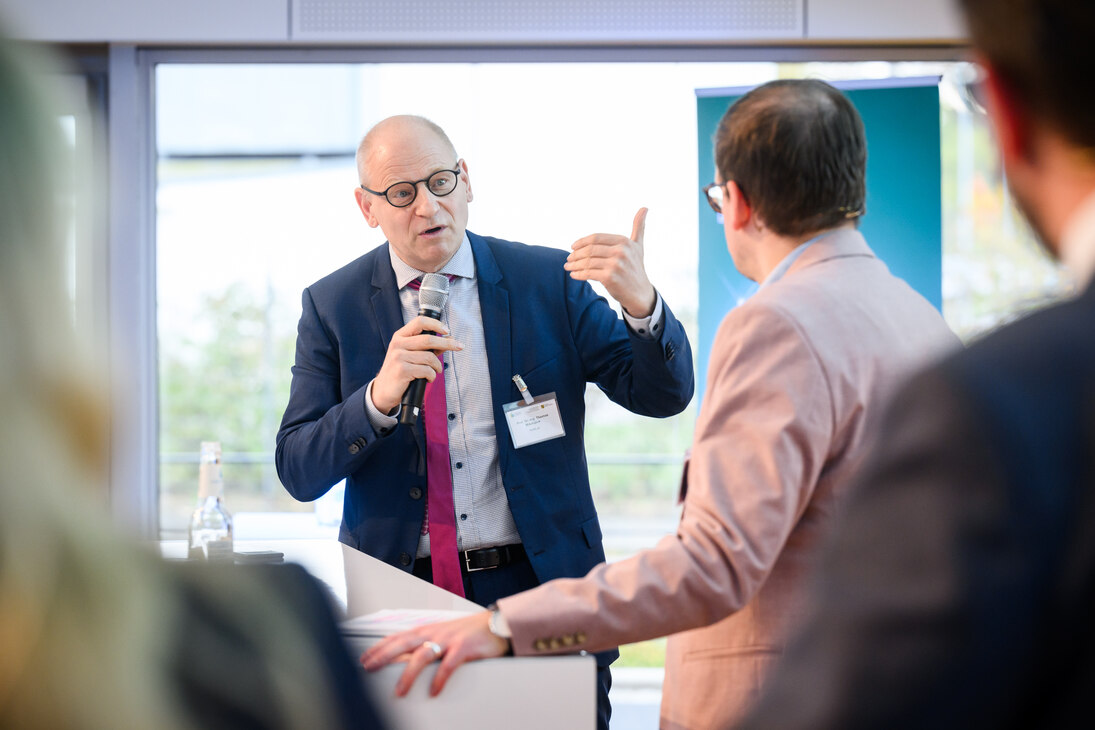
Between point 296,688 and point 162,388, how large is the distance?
4281 mm

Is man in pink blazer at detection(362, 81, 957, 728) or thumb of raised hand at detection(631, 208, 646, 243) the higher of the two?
thumb of raised hand at detection(631, 208, 646, 243)

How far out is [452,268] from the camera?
8.57 feet

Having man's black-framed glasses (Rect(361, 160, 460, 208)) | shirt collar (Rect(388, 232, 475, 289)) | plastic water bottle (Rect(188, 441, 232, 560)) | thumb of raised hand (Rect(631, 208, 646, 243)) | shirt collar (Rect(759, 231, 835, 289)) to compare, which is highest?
man's black-framed glasses (Rect(361, 160, 460, 208))

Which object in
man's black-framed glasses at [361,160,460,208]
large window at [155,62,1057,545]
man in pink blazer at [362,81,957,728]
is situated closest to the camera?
man in pink blazer at [362,81,957,728]

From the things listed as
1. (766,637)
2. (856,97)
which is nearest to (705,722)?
(766,637)

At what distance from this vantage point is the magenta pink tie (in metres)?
2.32

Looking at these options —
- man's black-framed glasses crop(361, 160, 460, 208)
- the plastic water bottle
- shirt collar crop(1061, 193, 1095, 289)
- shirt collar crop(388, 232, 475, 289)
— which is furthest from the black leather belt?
shirt collar crop(1061, 193, 1095, 289)

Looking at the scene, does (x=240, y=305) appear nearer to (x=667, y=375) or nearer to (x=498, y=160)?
(x=498, y=160)

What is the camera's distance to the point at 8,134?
18.6 inches

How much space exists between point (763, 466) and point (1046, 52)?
817 millimetres

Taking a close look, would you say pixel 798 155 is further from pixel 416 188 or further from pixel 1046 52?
pixel 416 188

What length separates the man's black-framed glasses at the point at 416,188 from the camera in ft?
8.36

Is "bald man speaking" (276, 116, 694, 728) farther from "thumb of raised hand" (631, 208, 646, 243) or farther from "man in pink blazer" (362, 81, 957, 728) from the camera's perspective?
"man in pink blazer" (362, 81, 957, 728)

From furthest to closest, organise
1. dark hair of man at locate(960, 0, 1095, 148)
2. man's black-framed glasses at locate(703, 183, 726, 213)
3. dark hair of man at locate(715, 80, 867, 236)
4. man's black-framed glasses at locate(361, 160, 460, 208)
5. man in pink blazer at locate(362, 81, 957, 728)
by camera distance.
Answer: man's black-framed glasses at locate(361, 160, 460, 208), man's black-framed glasses at locate(703, 183, 726, 213), dark hair of man at locate(715, 80, 867, 236), man in pink blazer at locate(362, 81, 957, 728), dark hair of man at locate(960, 0, 1095, 148)
